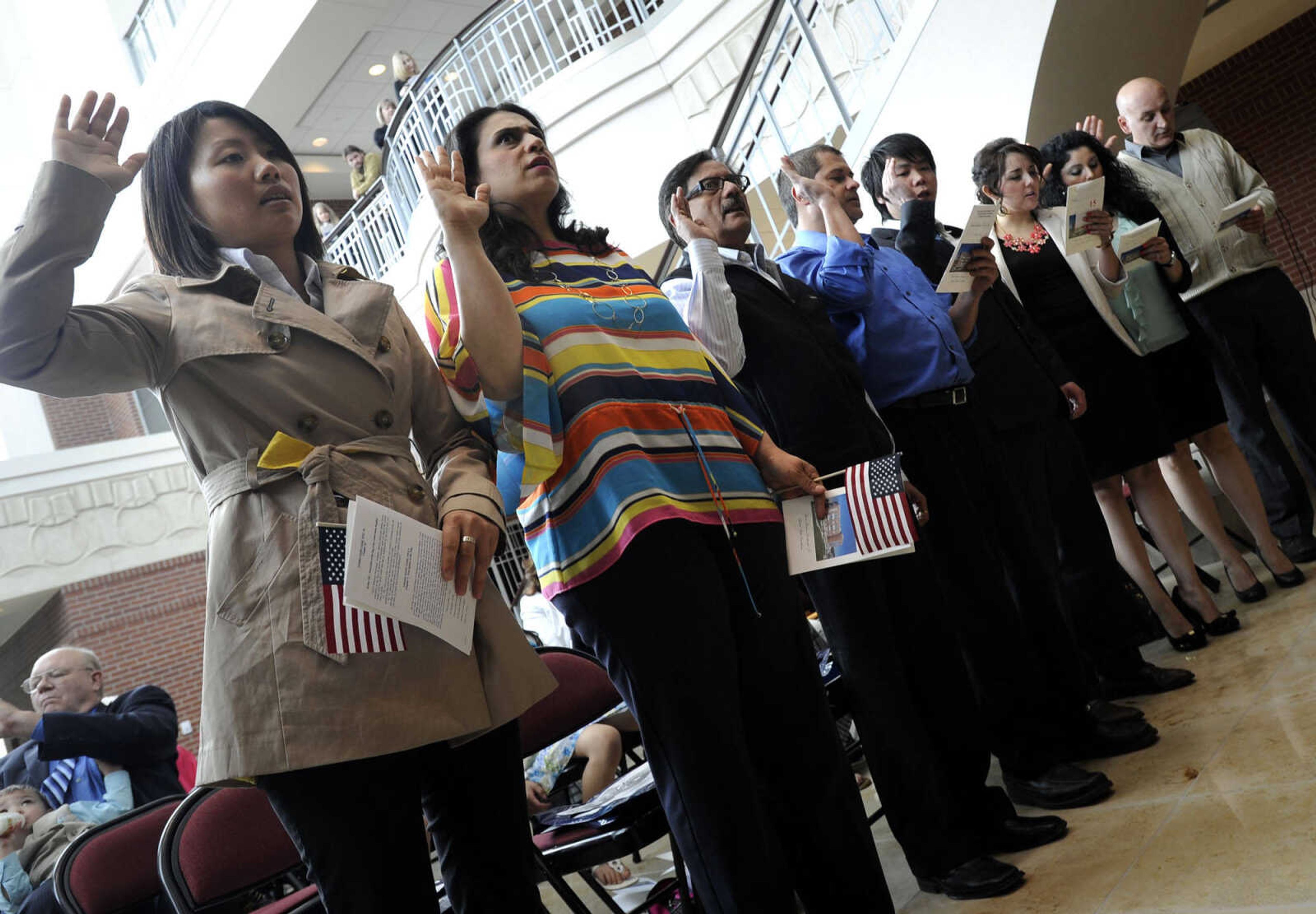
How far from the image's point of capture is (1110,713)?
2.58m

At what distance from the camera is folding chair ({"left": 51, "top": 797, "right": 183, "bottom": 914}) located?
2.42 m

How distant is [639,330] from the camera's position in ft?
5.87

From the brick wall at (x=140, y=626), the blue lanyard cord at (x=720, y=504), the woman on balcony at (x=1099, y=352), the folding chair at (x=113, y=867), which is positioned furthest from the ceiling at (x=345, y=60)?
the blue lanyard cord at (x=720, y=504)

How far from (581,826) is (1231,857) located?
1.14 meters

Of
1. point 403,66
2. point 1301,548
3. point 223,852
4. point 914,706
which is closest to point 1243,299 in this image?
point 1301,548

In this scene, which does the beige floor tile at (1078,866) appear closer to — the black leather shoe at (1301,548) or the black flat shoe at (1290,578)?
the black flat shoe at (1290,578)

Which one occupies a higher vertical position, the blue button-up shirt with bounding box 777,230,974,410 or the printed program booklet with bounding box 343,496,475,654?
the blue button-up shirt with bounding box 777,230,974,410

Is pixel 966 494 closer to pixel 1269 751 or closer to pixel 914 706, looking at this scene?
pixel 914 706

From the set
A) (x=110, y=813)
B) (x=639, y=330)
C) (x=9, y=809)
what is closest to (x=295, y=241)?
(x=639, y=330)

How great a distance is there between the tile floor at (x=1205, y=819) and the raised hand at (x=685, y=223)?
141 centimetres

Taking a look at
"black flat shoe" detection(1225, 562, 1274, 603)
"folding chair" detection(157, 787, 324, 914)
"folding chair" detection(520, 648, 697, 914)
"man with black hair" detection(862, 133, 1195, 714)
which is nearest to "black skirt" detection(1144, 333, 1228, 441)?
"black flat shoe" detection(1225, 562, 1274, 603)

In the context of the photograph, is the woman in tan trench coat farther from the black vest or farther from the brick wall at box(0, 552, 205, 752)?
the brick wall at box(0, 552, 205, 752)

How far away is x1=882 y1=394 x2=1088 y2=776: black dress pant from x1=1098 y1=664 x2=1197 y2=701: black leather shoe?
0.46 meters

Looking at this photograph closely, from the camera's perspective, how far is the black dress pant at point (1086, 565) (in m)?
2.96
